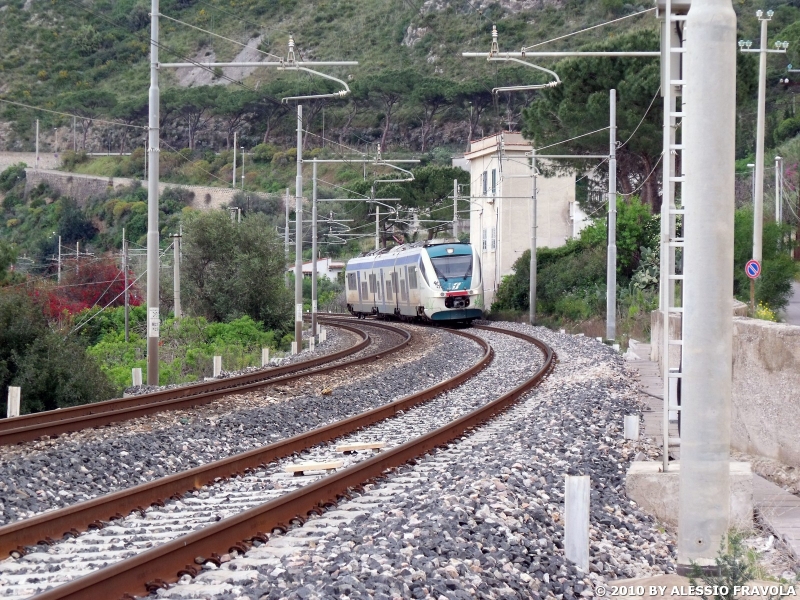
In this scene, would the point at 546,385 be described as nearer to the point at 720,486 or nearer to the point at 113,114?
the point at 720,486

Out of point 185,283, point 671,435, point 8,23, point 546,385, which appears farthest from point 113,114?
point 671,435

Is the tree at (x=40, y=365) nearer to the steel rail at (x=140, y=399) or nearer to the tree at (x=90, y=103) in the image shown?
the steel rail at (x=140, y=399)

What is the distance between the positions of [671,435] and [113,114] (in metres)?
91.9

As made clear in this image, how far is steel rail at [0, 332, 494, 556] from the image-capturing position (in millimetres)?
7426

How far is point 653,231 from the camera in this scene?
39.8 metres

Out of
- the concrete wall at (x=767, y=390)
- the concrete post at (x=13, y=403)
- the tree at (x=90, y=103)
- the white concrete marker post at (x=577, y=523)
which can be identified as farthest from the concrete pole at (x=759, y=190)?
the tree at (x=90, y=103)

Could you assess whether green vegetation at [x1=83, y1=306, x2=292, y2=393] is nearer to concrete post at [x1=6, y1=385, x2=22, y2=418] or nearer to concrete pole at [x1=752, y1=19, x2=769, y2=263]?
concrete post at [x1=6, y1=385, x2=22, y2=418]

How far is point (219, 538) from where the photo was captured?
23.3 ft

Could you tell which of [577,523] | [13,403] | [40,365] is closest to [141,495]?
[577,523]

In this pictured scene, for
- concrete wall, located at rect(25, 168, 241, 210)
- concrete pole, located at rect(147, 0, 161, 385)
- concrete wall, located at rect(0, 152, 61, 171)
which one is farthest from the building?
concrete pole, located at rect(147, 0, 161, 385)

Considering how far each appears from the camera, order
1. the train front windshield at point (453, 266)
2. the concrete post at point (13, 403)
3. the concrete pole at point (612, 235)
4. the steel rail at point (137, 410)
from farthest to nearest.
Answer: the train front windshield at point (453, 266) → the concrete pole at point (612, 235) → the concrete post at point (13, 403) → the steel rail at point (137, 410)

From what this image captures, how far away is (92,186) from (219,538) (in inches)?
3507

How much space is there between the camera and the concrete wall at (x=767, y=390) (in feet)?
33.9

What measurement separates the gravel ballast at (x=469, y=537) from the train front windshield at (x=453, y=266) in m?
25.7
